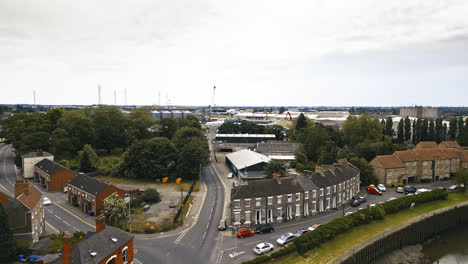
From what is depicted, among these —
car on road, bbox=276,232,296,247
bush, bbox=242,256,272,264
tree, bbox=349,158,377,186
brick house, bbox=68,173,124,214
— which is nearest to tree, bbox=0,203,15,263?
brick house, bbox=68,173,124,214

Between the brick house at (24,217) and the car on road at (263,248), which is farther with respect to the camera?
the brick house at (24,217)

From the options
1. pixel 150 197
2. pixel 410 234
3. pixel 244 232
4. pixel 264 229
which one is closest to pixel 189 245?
pixel 244 232

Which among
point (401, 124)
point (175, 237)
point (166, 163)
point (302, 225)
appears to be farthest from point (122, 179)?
point (401, 124)

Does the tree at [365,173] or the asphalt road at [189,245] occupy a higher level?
the tree at [365,173]

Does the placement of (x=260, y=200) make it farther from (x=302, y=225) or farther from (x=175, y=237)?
(x=175, y=237)

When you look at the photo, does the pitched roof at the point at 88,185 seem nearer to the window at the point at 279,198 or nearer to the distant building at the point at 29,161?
the distant building at the point at 29,161

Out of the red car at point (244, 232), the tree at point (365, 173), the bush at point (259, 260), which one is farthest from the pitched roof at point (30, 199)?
the tree at point (365, 173)
